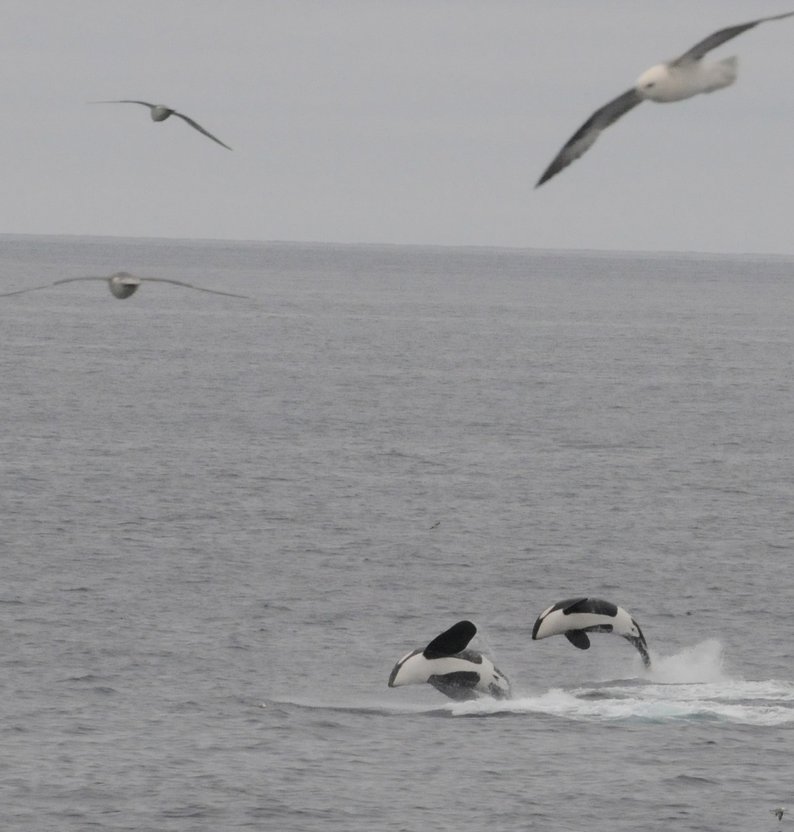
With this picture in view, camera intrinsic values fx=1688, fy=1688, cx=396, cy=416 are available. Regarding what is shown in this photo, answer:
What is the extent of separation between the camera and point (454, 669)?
49.4 metres

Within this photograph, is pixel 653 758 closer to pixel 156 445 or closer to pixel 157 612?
pixel 157 612

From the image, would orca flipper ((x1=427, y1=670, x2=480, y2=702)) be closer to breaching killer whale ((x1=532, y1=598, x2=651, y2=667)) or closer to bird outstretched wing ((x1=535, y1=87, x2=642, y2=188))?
breaching killer whale ((x1=532, y1=598, x2=651, y2=667))

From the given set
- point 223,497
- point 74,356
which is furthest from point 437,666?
point 74,356

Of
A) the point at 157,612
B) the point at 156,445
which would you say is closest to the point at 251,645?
the point at 157,612

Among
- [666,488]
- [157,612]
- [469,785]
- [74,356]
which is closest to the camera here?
[469,785]

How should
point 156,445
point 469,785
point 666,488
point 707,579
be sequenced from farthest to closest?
point 156,445, point 666,488, point 707,579, point 469,785

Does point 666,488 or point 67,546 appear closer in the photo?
point 67,546

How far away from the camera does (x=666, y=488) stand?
97.6 m

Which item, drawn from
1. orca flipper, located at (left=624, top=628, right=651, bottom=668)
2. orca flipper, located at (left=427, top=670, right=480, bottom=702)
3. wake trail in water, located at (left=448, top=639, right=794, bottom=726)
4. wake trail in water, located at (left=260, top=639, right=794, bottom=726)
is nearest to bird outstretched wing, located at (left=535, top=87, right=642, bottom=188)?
wake trail in water, located at (left=260, top=639, right=794, bottom=726)

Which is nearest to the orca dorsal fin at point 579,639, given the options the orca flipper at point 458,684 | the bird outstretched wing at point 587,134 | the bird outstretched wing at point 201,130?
the orca flipper at point 458,684

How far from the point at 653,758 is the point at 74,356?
5736 inches

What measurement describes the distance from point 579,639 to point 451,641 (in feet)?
16.8

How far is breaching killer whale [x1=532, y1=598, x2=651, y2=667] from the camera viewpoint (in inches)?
2039

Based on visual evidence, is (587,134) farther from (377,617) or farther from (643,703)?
(377,617)
